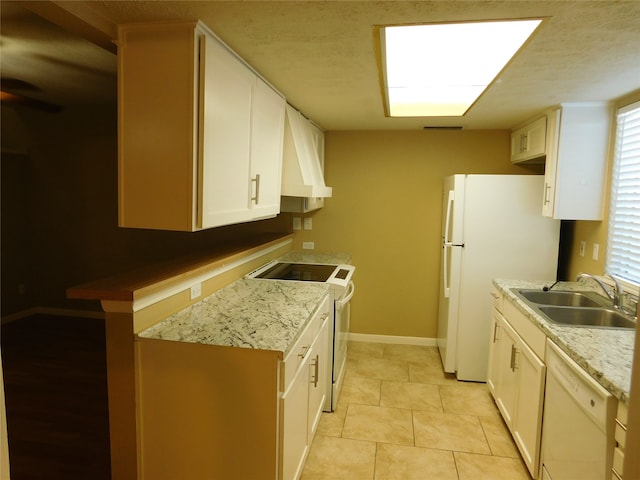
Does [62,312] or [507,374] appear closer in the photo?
[507,374]

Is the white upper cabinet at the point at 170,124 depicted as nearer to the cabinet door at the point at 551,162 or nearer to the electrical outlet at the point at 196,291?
the electrical outlet at the point at 196,291

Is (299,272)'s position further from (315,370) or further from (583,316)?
(583,316)

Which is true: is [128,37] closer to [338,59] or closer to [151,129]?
[151,129]

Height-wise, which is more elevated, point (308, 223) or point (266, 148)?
point (266, 148)

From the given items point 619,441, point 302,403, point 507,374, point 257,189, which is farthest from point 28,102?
point 619,441

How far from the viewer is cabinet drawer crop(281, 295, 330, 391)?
5.94ft

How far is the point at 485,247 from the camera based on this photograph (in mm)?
3396

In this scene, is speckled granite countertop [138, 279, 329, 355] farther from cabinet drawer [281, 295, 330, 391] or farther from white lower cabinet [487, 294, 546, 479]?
white lower cabinet [487, 294, 546, 479]

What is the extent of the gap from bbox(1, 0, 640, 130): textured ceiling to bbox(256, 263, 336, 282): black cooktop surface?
1297 mm

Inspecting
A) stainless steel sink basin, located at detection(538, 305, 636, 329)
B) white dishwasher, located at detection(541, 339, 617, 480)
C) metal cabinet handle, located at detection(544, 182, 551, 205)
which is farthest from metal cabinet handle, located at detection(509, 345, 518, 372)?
metal cabinet handle, located at detection(544, 182, 551, 205)

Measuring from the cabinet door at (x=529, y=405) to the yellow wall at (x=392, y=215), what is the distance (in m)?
1.81

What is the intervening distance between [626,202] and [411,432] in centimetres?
205

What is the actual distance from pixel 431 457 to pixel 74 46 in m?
3.16

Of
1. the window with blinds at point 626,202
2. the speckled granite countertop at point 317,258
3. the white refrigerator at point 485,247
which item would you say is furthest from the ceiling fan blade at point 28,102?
the window with blinds at point 626,202
